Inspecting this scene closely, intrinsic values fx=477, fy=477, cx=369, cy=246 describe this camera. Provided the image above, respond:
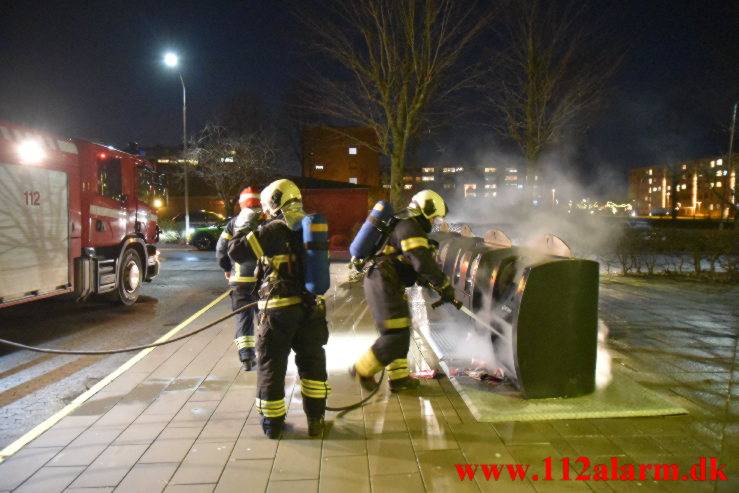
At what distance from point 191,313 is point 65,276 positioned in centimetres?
202

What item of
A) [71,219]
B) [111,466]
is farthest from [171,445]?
[71,219]

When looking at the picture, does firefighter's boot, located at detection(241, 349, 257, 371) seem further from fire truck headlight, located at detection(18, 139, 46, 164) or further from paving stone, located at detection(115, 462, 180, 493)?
fire truck headlight, located at detection(18, 139, 46, 164)

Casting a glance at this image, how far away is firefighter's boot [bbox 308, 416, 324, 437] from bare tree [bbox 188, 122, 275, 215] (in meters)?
27.3

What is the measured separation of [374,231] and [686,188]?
9787 cm

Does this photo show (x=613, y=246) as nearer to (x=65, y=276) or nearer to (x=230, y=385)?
(x=230, y=385)

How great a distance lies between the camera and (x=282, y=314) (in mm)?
3469

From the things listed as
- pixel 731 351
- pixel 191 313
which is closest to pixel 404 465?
pixel 731 351

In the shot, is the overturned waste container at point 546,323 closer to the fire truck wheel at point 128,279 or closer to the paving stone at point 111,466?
the paving stone at point 111,466

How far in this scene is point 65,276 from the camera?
7.55 metres

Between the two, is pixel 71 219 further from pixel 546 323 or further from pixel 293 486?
pixel 546 323

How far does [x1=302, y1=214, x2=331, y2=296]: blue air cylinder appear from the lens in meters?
3.49

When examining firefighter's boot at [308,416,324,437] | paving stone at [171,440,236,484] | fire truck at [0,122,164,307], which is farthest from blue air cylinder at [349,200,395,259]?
fire truck at [0,122,164,307]

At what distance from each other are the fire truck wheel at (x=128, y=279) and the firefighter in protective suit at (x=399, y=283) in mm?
6318

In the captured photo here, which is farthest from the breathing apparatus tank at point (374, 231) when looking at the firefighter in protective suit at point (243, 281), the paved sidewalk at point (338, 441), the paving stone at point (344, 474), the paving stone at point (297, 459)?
the paving stone at point (344, 474)
